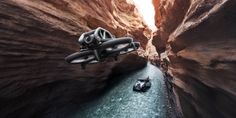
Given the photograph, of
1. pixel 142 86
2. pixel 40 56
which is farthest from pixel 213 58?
pixel 142 86

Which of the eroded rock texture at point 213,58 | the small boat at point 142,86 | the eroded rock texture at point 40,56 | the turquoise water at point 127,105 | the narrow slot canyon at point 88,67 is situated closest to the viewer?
the eroded rock texture at point 213,58

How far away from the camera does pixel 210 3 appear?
848 cm

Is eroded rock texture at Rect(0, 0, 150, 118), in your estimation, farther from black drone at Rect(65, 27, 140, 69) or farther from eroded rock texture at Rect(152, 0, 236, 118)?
eroded rock texture at Rect(152, 0, 236, 118)

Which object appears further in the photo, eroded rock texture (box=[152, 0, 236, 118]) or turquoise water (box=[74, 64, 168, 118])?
turquoise water (box=[74, 64, 168, 118])

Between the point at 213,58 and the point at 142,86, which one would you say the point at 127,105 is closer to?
the point at 142,86

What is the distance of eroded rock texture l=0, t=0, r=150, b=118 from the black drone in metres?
4.97

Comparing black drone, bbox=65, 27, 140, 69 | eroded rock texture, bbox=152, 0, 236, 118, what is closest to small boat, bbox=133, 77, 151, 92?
eroded rock texture, bbox=152, 0, 236, 118

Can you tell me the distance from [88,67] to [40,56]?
25.3ft

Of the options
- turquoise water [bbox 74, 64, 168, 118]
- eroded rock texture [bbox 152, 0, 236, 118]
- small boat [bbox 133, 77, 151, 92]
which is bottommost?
turquoise water [bbox 74, 64, 168, 118]

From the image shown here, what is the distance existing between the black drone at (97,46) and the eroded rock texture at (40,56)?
4.97m

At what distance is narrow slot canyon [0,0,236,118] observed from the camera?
7.84 meters

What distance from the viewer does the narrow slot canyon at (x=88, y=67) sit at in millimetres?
7844

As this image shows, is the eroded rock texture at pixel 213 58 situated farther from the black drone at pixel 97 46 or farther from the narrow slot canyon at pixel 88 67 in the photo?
the black drone at pixel 97 46

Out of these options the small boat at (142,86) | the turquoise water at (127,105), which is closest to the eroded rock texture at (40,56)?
the turquoise water at (127,105)
